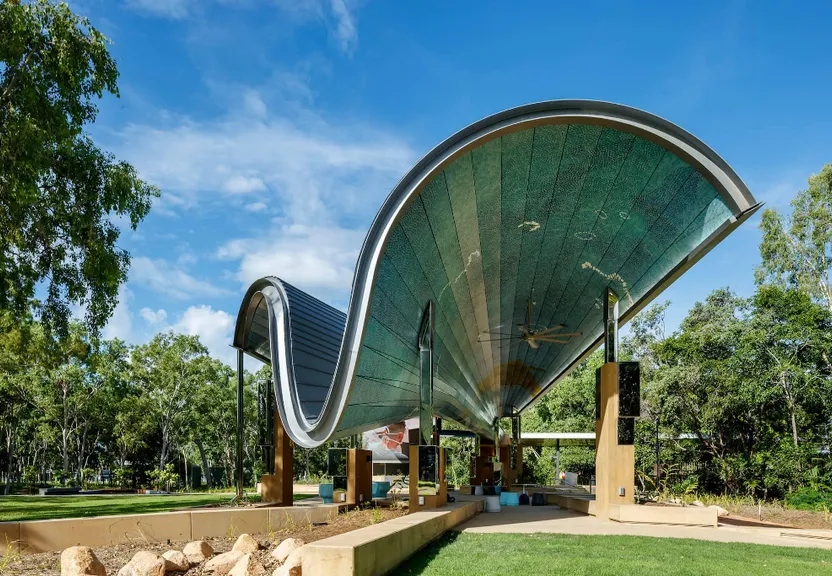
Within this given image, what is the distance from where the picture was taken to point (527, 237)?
12273mm

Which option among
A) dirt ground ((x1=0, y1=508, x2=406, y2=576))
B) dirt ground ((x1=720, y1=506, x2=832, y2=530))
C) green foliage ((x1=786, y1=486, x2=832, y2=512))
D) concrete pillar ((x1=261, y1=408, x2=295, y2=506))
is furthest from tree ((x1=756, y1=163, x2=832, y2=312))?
dirt ground ((x1=0, y1=508, x2=406, y2=576))

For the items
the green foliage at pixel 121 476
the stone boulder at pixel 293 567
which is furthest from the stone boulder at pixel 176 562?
the green foliage at pixel 121 476

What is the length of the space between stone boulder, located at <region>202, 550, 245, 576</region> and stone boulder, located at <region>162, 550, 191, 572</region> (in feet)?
0.66

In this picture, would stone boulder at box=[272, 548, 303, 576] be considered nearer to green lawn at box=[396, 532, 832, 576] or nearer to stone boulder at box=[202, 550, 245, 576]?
stone boulder at box=[202, 550, 245, 576]

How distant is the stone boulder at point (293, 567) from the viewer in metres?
5.99

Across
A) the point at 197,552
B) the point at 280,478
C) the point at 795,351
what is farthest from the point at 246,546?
the point at 795,351

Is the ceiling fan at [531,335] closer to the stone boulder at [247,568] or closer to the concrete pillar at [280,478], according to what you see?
the concrete pillar at [280,478]

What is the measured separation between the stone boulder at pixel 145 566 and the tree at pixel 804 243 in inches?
1003

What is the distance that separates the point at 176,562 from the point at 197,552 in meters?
0.55

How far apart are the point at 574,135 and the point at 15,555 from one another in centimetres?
888

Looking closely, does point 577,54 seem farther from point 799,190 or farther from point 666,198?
point 799,190

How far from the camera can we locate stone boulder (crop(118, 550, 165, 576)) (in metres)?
6.42

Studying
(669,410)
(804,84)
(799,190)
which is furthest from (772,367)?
(804,84)

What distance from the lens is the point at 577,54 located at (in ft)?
35.6
